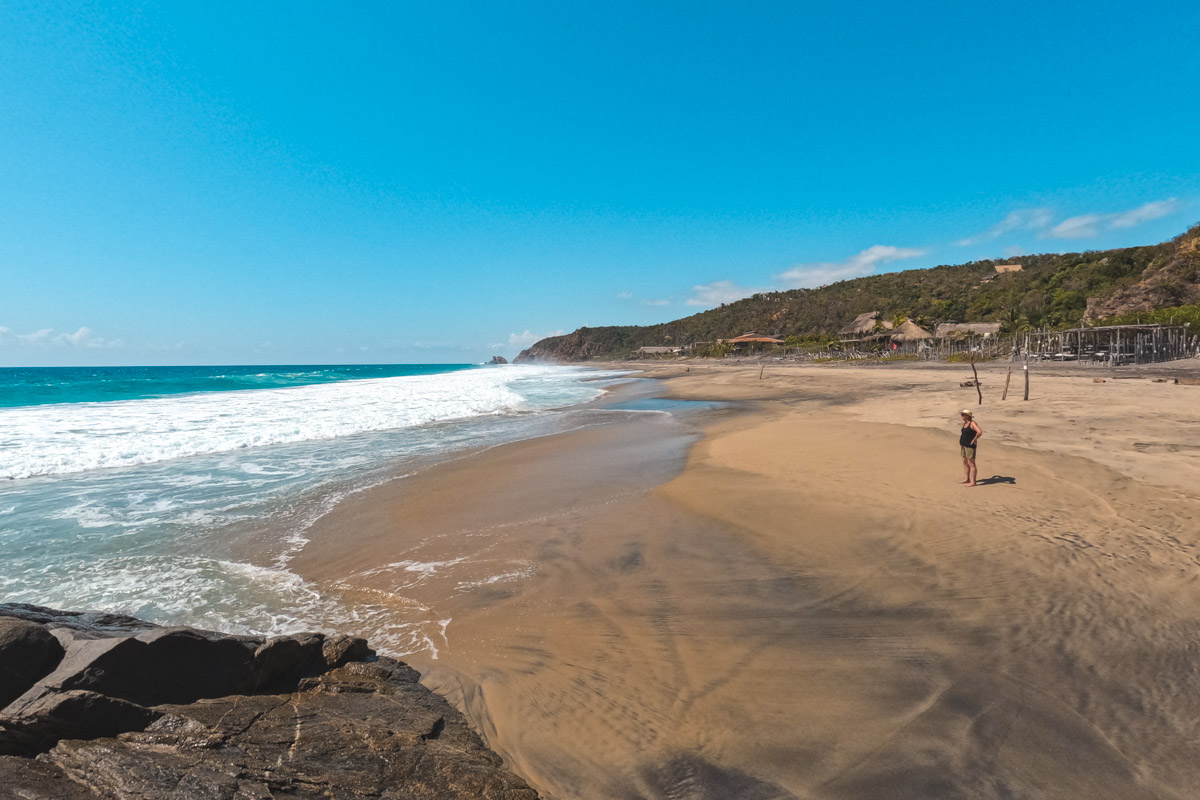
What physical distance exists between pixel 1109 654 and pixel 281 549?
29.5ft

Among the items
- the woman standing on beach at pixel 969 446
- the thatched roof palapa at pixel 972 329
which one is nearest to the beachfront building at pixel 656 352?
the thatched roof palapa at pixel 972 329

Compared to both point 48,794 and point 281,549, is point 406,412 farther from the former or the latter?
point 48,794

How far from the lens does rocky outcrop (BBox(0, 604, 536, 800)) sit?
7.79ft

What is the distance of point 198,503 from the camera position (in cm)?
912

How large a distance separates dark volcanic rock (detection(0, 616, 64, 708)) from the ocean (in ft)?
7.45

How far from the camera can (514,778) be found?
112 inches

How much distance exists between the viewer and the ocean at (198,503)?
5508 millimetres

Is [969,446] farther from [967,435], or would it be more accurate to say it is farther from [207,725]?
[207,725]

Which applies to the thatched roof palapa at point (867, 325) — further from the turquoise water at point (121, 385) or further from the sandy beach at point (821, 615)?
the turquoise water at point (121, 385)

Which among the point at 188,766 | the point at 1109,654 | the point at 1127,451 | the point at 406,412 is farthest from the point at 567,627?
the point at 406,412

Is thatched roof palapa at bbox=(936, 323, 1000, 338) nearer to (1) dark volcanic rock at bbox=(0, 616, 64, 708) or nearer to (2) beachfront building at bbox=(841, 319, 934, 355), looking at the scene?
(2) beachfront building at bbox=(841, 319, 934, 355)

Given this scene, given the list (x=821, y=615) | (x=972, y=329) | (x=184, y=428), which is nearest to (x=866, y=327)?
(x=972, y=329)

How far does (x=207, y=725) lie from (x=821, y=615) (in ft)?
15.8

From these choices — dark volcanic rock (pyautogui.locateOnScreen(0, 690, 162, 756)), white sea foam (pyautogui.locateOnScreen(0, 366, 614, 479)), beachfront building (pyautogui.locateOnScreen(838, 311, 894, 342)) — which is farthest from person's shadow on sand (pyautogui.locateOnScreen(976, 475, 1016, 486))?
beachfront building (pyautogui.locateOnScreen(838, 311, 894, 342))
